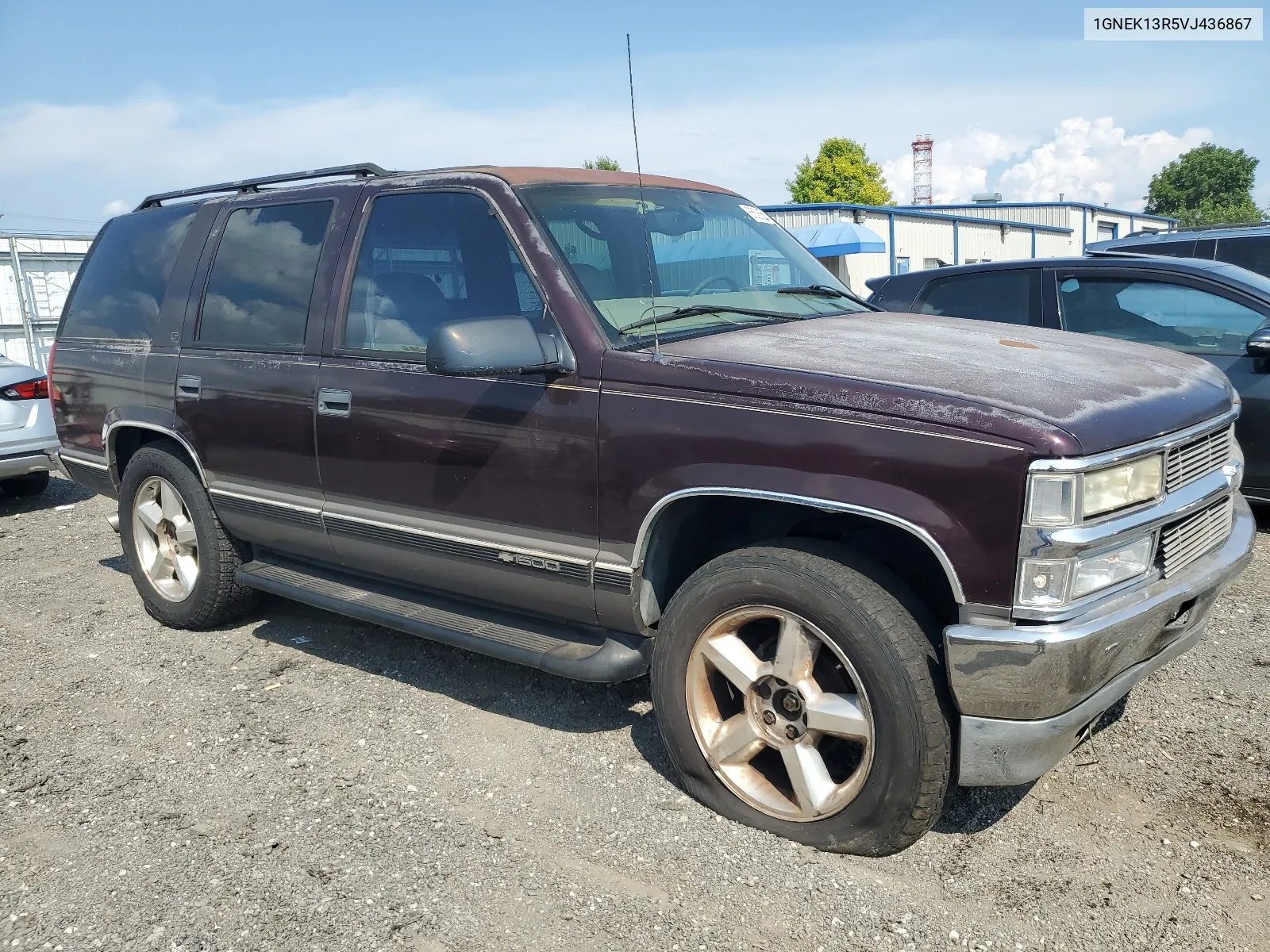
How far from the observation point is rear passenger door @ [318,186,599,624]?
3.21 m

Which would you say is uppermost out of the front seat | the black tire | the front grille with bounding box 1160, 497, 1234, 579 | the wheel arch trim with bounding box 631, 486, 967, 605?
the front seat

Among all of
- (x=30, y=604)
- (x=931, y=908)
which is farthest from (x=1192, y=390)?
(x=30, y=604)

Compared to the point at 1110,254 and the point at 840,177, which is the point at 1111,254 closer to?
the point at 1110,254

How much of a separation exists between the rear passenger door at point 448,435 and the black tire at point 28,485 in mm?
6319

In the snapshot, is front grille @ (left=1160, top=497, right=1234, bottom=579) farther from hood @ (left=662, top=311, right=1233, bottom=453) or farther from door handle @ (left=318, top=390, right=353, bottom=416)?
door handle @ (left=318, top=390, right=353, bottom=416)

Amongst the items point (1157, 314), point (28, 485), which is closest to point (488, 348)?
point (1157, 314)

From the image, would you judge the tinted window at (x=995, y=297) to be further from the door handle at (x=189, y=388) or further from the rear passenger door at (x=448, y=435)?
the door handle at (x=189, y=388)

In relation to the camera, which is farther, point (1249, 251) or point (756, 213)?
point (1249, 251)

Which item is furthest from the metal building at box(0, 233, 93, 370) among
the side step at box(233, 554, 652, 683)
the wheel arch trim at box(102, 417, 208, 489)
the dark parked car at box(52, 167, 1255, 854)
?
the side step at box(233, 554, 652, 683)

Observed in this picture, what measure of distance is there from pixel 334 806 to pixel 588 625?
1.00 meters

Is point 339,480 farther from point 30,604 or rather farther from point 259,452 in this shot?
point 30,604

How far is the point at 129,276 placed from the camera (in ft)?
16.4

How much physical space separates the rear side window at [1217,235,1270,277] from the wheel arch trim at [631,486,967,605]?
684 cm

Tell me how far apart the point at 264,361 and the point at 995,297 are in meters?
4.45
